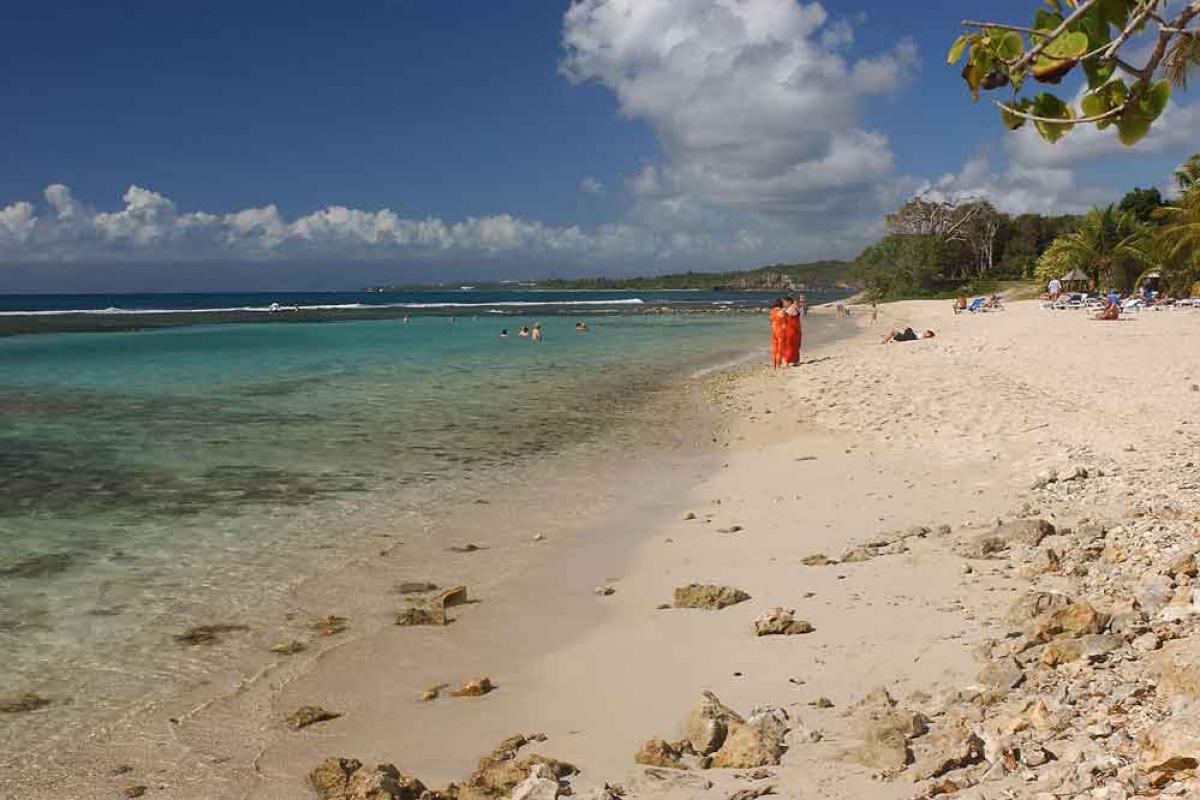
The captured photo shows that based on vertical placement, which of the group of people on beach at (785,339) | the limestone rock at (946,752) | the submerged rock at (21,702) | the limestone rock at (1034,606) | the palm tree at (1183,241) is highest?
the palm tree at (1183,241)

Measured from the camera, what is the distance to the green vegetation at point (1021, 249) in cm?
4594

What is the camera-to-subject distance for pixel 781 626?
5.84 metres

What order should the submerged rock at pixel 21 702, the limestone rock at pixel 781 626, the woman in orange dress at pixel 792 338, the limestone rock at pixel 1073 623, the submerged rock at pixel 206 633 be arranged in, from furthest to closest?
the woman in orange dress at pixel 792 338 < the submerged rock at pixel 206 633 < the limestone rock at pixel 781 626 < the submerged rock at pixel 21 702 < the limestone rock at pixel 1073 623

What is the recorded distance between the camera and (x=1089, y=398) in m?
14.3

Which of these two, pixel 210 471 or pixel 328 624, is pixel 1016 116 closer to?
pixel 328 624

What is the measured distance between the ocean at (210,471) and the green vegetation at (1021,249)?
93.3ft

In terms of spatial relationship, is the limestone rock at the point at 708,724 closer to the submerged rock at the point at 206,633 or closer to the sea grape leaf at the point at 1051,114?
the sea grape leaf at the point at 1051,114

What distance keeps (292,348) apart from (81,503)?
104 feet

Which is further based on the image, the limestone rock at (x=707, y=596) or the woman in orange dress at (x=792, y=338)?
the woman in orange dress at (x=792, y=338)

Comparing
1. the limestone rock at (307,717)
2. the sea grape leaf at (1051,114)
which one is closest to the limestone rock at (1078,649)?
the sea grape leaf at (1051,114)

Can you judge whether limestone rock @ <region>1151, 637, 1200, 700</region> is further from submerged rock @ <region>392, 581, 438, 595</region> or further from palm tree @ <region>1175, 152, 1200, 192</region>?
palm tree @ <region>1175, 152, 1200, 192</region>

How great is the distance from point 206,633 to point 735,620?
415 cm

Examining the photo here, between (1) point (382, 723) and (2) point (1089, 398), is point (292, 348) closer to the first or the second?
(2) point (1089, 398)

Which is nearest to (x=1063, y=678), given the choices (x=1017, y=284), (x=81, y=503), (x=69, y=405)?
(x=81, y=503)
